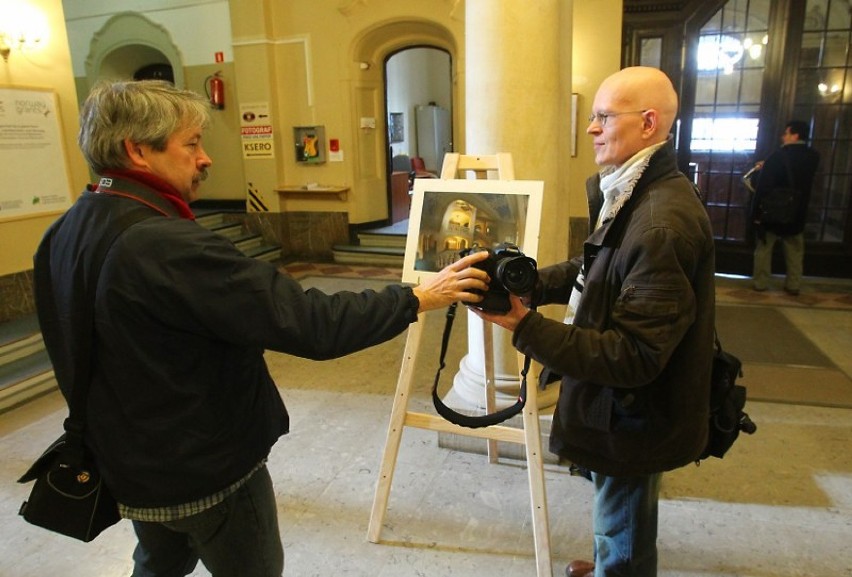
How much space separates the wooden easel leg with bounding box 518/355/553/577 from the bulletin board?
4.14 metres

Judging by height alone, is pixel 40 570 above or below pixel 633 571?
below

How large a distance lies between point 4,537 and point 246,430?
177cm

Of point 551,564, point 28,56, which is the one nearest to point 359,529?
point 551,564

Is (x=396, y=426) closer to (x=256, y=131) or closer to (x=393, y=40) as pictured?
(x=256, y=131)

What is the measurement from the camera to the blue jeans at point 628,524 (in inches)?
58.9

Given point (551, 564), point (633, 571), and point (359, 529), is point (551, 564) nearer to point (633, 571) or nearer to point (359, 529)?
point (633, 571)

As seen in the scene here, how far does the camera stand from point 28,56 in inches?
170

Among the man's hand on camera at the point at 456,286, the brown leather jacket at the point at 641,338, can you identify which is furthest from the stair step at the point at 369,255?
the brown leather jacket at the point at 641,338

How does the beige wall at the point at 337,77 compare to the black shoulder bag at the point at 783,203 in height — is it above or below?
above

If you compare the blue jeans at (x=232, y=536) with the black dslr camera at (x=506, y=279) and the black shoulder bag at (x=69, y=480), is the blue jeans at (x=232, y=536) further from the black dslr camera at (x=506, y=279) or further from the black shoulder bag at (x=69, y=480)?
the black dslr camera at (x=506, y=279)

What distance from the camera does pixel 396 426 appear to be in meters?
2.18

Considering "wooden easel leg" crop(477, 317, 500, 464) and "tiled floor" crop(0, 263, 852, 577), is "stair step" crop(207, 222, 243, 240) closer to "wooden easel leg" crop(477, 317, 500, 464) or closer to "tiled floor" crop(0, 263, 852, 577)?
"tiled floor" crop(0, 263, 852, 577)

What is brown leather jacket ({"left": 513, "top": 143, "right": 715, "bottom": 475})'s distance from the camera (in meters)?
1.27

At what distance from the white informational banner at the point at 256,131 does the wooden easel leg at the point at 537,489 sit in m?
6.09
